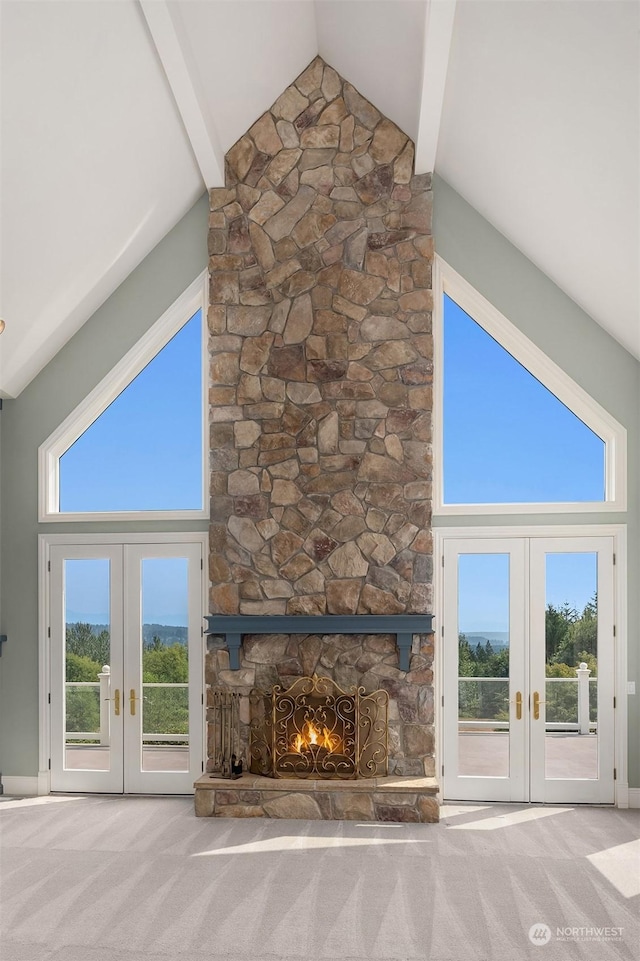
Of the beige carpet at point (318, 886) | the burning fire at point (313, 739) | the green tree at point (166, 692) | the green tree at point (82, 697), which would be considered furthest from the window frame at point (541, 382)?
the green tree at point (82, 697)

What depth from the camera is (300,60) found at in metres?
6.70

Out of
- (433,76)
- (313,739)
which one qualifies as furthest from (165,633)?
(433,76)

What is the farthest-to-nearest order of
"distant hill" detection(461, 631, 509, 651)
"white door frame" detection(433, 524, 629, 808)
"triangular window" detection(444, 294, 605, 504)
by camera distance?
Answer: "triangular window" detection(444, 294, 605, 504) < "distant hill" detection(461, 631, 509, 651) < "white door frame" detection(433, 524, 629, 808)

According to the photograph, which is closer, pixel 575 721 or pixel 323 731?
pixel 323 731

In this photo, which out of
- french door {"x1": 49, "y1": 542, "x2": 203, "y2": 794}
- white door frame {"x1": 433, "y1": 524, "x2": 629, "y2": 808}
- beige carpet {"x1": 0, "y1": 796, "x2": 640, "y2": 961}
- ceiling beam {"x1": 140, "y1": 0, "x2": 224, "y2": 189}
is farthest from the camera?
french door {"x1": 49, "y1": 542, "x2": 203, "y2": 794}

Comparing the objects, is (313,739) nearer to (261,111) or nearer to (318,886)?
(318,886)

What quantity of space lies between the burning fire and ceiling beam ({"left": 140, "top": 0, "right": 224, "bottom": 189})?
4766 mm

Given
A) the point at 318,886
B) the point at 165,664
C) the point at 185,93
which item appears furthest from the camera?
the point at 165,664

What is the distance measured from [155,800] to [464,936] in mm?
3421

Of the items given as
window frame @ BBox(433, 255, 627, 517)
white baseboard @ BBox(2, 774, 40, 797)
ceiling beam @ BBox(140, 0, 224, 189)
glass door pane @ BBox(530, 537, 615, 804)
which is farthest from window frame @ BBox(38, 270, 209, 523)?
glass door pane @ BBox(530, 537, 615, 804)

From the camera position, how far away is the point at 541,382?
6.87m

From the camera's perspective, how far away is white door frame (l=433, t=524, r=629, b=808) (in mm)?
6520

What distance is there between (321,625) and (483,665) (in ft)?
4.78

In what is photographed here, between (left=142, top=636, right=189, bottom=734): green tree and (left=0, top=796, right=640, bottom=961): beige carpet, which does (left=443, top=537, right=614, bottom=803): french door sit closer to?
(left=0, top=796, right=640, bottom=961): beige carpet
